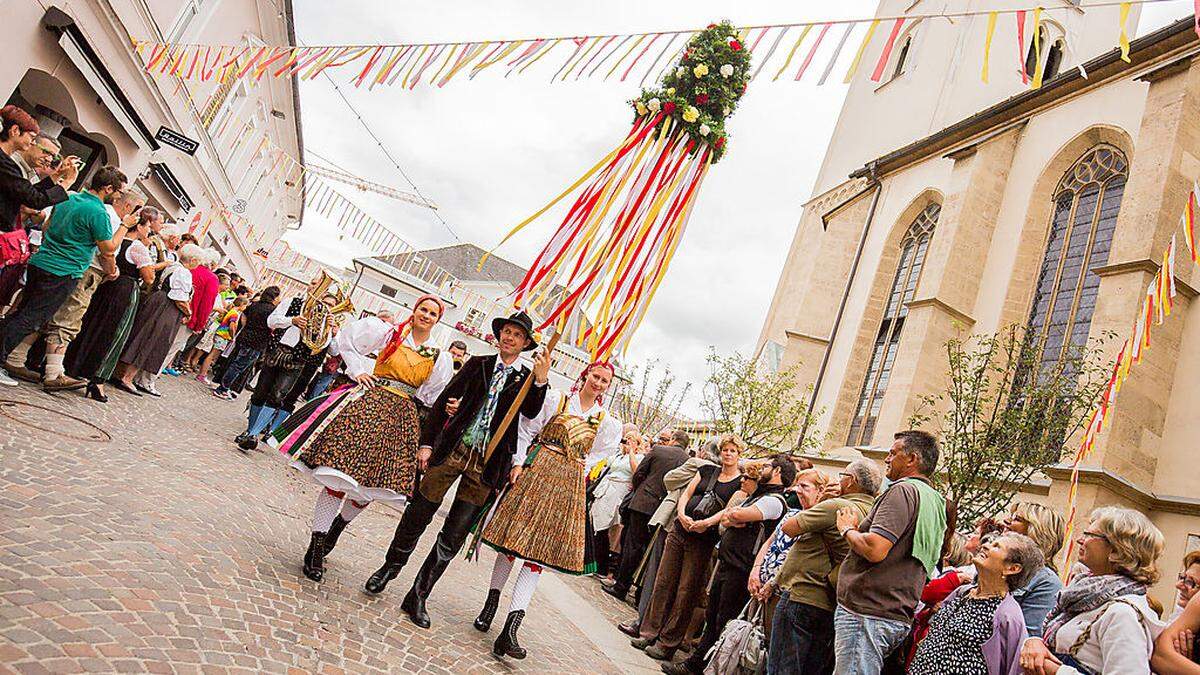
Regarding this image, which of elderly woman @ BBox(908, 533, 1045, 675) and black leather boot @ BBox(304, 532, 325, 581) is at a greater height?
elderly woman @ BBox(908, 533, 1045, 675)

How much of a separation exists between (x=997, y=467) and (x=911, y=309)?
24.3ft

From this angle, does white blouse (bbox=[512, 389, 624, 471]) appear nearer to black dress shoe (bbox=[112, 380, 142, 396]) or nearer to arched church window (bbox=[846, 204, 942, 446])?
black dress shoe (bbox=[112, 380, 142, 396])

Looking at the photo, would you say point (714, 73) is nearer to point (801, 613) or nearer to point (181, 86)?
point (801, 613)

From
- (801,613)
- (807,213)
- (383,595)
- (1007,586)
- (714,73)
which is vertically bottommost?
(383,595)

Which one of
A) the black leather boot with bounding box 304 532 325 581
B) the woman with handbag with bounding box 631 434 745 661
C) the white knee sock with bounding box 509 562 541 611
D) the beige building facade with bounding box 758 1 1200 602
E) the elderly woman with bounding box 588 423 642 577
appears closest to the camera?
the black leather boot with bounding box 304 532 325 581

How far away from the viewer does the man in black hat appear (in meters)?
4.25

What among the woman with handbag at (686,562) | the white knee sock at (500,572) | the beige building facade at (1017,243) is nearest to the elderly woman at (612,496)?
the woman with handbag at (686,562)

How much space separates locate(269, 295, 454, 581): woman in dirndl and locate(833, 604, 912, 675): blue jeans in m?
2.69

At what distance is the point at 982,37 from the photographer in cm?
2466

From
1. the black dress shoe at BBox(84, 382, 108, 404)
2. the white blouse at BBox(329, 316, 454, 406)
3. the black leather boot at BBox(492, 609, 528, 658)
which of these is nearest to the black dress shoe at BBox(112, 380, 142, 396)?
the black dress shoe at BBox(84, 382, 108, 404)

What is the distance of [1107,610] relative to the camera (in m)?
2.80

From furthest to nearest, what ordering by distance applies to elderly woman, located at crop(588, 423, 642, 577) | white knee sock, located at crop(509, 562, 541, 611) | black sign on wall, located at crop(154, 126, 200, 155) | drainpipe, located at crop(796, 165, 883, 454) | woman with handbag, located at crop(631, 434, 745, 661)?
drainpipe, located at crop(796, 165, 883, 454) < black sign on wall, located at crop(154, 126, 200, 155) < elderly woman, located at crop(588, 423, 642, 577) < woman with handbag, located at crop(631, 434, 745, 661) < white knee sock, located at crop(509, 562, 541, 611)

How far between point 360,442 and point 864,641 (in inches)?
122

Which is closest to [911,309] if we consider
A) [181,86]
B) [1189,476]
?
[1189,476]
